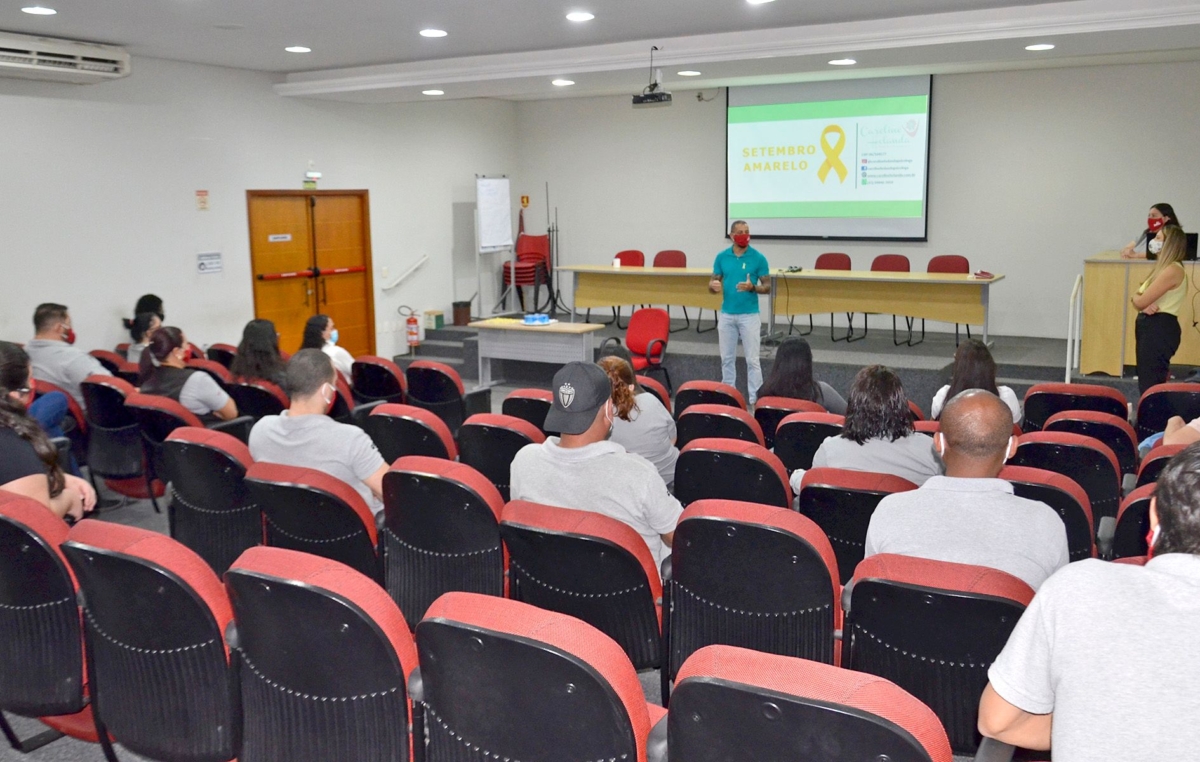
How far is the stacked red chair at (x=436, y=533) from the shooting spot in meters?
2.79

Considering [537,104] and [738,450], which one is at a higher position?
[537,104]

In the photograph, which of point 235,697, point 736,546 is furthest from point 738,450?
point 235,697

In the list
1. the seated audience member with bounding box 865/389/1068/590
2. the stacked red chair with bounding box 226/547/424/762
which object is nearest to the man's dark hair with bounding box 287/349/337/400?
the stacked red chair with bounding box 226/547/424/762

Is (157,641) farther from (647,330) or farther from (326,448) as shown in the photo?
(647,330)

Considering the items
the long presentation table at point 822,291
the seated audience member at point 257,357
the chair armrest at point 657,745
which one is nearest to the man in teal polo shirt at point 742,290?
the long presentation table at point 822,291

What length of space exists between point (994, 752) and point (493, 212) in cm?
1066

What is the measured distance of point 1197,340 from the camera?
757cm

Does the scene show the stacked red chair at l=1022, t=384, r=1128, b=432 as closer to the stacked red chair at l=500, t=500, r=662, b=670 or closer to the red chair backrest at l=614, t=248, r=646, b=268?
the stacked red chair at l=500, t=500, r=662, b=670

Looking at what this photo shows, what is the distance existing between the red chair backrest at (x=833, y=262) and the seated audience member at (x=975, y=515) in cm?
801

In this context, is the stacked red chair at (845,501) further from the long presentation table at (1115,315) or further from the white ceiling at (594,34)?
the long presentation table at (1115,315)

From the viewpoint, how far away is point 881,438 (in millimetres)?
3441

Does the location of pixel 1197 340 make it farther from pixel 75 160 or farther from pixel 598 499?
pixel 75 160

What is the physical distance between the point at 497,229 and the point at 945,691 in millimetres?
10270

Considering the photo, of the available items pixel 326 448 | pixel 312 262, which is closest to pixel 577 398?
pixel 326 448
